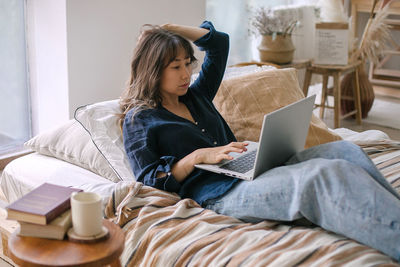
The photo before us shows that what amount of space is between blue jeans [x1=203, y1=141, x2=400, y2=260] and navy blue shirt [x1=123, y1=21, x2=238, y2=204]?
80 millimetres

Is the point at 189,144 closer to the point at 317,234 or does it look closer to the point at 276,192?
the point at 276,192

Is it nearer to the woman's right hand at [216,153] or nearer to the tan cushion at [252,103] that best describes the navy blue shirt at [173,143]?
the woman's right hand at [216,153]

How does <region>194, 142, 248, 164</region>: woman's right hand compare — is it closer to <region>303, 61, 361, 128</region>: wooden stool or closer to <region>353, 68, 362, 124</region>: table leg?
<region>303, 61, 361, 128</region>: wooden stool

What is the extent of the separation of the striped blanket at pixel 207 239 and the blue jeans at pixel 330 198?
4cm

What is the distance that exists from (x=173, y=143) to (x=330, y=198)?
23.0 inches

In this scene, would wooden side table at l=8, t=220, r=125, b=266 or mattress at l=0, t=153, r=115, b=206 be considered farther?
mattress at l=0, t=153, r=115, b=206

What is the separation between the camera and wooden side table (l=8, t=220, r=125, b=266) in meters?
1.09

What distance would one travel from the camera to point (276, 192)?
5.00 feet

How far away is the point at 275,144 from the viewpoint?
1.61 metres

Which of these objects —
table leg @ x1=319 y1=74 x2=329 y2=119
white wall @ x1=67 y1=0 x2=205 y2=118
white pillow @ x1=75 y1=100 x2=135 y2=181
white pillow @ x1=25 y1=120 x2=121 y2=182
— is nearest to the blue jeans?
white pillow @ x1=75 y1=100 x2=135 y2=181

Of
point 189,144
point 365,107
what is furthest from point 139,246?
point 365,107

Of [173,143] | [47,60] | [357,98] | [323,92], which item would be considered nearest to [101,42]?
[47,60]

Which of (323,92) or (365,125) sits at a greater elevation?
(323,92)

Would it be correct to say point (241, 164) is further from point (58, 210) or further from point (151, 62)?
point (58, 210)
